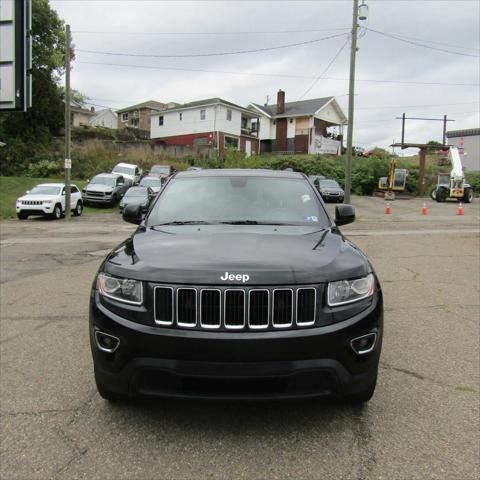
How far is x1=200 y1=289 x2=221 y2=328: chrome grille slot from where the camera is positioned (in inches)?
106

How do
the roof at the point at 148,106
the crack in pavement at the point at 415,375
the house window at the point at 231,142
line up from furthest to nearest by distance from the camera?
the roof at the point at 148,106, the house window at the point at 231,142, the crack in pavement at the point at 415,375

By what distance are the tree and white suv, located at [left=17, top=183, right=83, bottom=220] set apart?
18915mm

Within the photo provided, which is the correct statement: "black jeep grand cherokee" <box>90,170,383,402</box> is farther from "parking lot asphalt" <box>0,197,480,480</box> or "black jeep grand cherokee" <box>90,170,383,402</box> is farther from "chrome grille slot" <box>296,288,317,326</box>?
"parking lot asphalt" <box>0,197,480,480</box>

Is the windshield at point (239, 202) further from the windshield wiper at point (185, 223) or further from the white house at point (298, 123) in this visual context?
the white house at point (298, 123)

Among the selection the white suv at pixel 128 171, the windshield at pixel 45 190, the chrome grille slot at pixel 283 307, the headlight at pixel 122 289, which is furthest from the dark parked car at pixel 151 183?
the chrome grille slot at pixel 283 307

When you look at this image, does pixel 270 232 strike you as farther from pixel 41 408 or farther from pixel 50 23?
pixel 50 23

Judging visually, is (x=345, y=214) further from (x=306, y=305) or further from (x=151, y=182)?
(x=151, y=182)

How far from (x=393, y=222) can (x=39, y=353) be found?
18.6 metres

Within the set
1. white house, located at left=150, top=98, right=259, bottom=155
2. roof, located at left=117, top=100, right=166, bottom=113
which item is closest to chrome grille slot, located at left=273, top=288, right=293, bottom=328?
white house, located at left=150, top=98, right=259, bottom=155

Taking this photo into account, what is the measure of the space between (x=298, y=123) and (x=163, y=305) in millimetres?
54573

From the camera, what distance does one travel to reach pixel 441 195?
107 ft

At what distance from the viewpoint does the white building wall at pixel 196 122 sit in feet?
166

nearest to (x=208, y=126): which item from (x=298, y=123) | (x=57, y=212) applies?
(x=298, y=123)

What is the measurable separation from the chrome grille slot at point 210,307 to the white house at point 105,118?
76476 mm
